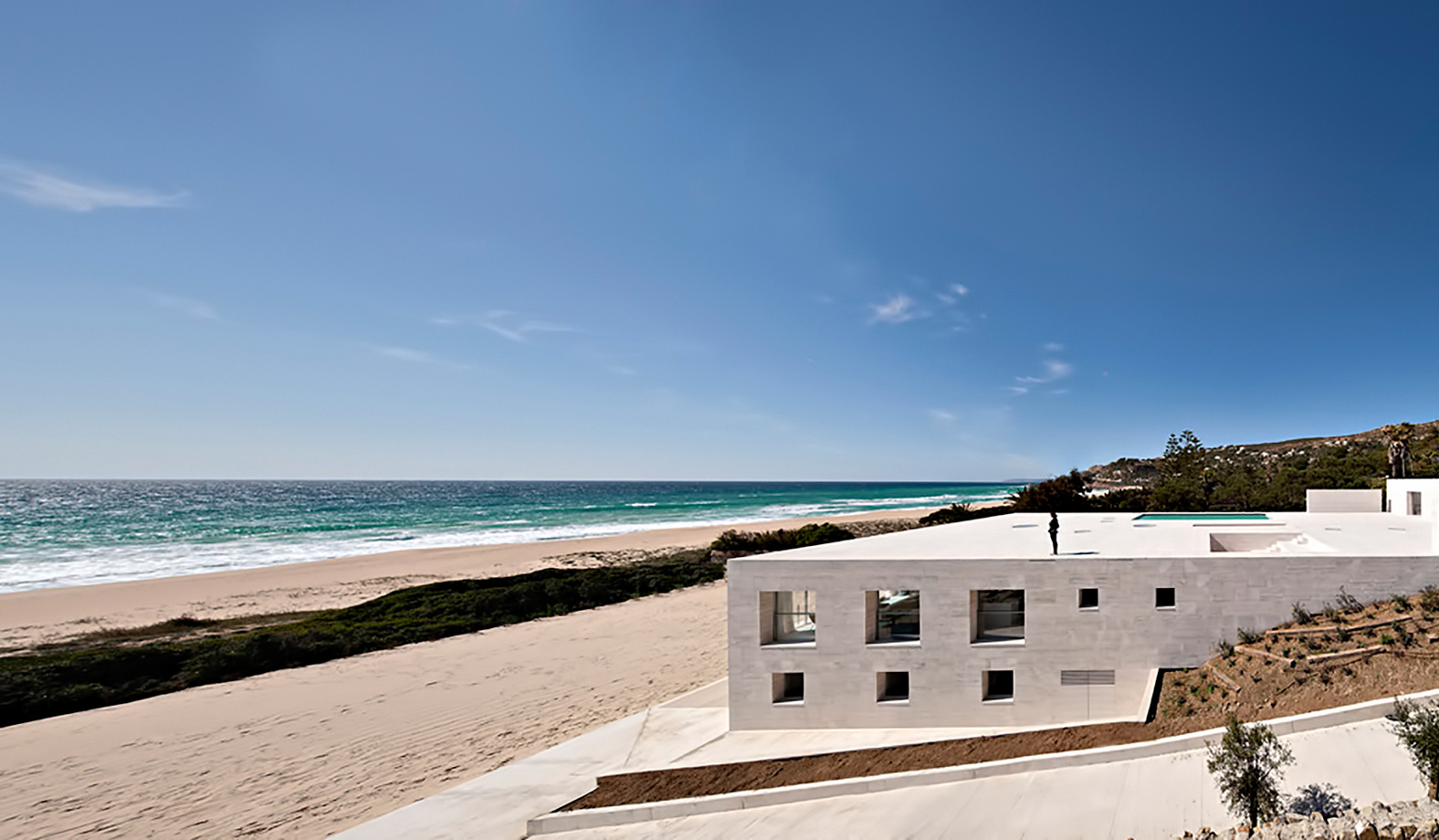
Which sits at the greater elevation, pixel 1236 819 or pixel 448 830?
pixel 1236 819

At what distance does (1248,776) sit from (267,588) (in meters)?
40.6

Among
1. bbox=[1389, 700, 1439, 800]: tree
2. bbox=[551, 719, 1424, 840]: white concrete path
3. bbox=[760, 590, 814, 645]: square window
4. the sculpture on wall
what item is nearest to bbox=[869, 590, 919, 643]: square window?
bbox=[760, 590, 814, 645]: square window

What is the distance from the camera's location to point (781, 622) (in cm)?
1390

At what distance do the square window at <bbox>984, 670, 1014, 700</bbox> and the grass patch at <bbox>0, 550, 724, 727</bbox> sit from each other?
66.9ft

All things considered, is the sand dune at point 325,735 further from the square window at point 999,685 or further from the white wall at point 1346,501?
the white wall at point 1346,501

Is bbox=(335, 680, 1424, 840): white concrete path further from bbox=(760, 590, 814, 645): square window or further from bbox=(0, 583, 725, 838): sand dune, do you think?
bbox=(760, 590, 814, 645): square window

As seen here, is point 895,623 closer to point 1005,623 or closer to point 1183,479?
point 1005,623

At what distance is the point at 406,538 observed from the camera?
54.7 meters

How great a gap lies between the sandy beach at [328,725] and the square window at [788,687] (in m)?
5.26

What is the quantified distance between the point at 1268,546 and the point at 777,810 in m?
13.9

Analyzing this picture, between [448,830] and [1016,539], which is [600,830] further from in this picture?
[1016,539]

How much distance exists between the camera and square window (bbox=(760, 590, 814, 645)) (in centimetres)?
1338

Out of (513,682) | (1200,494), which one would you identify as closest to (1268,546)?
(513,682)

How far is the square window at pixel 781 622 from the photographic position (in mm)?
13383
